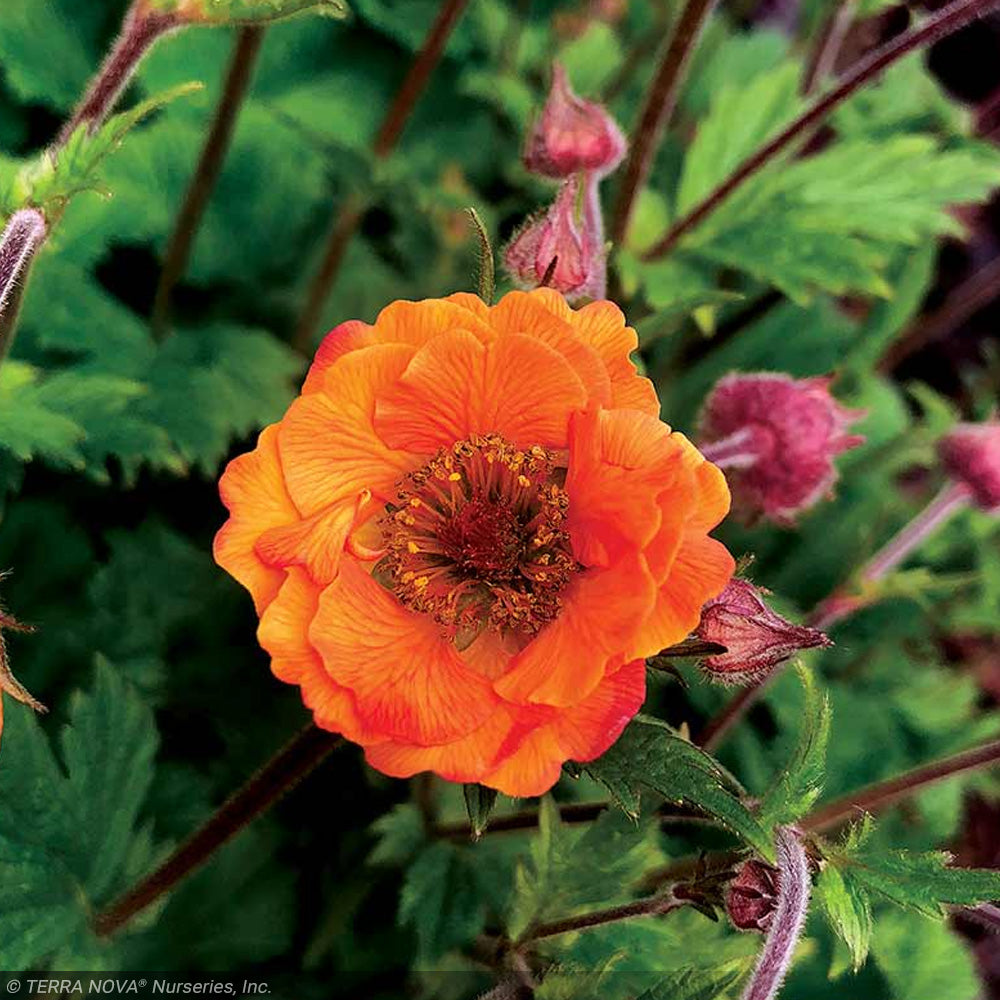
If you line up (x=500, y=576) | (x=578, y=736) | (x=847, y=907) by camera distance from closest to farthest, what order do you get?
(x=578, y=736) → (x=847, y=907) → (x=500, y=576)

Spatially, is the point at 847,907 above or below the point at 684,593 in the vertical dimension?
below

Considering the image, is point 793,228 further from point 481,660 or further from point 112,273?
point 112,273

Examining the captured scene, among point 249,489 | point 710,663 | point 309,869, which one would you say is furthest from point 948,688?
point 249,489

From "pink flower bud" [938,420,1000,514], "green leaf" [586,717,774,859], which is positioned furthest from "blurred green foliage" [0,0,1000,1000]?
"pink flower bud" [938,420,1000,514]

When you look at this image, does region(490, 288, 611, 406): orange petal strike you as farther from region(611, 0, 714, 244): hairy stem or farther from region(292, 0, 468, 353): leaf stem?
region(292, 0, 468, 353): leaf stem

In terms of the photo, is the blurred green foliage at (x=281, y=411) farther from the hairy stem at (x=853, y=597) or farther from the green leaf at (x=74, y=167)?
the hairy stem at (x=853, y=597)

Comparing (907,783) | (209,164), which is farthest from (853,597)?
(209,164)

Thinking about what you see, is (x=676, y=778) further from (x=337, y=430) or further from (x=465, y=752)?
(x=337, y=430)

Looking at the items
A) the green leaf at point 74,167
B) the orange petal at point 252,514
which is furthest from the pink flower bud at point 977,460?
the green leaf at point 74,167
